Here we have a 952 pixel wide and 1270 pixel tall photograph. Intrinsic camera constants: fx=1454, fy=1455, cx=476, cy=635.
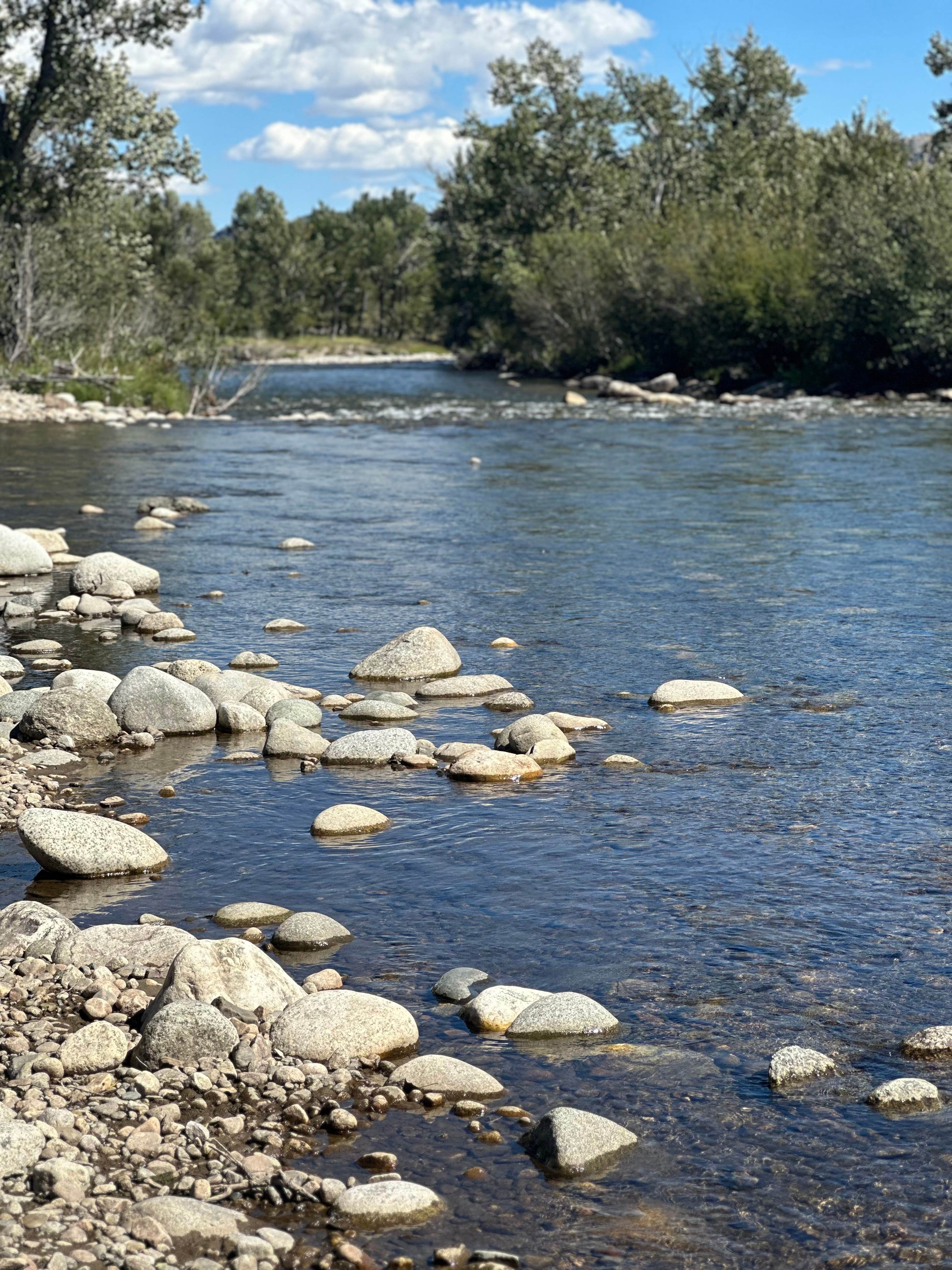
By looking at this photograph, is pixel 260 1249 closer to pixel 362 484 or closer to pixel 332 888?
pixel 332 888

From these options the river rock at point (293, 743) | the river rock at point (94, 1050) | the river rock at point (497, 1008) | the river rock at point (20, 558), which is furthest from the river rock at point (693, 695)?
the river rock at point (20, 558)

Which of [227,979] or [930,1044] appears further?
[227,979]

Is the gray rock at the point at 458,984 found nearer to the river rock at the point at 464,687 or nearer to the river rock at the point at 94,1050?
the river rock at the point at 94,1050

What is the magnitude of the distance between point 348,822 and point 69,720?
8.47ft

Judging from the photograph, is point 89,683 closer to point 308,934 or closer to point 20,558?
point 308,934

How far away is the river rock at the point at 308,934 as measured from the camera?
6340mm

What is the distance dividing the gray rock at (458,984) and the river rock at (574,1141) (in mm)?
1096

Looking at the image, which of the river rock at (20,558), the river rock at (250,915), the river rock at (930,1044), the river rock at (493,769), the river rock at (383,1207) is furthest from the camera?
the river rock at (20,558)

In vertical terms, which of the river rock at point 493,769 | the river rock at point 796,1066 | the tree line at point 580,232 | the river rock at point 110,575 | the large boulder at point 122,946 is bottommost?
the river rock at point 796,1066

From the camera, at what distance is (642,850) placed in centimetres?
755

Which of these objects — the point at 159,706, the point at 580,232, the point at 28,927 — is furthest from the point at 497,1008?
the point at 580,232

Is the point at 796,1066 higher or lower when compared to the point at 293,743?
lower

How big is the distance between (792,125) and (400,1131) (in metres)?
85.3

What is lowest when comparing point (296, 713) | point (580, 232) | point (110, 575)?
point (296, 713)
